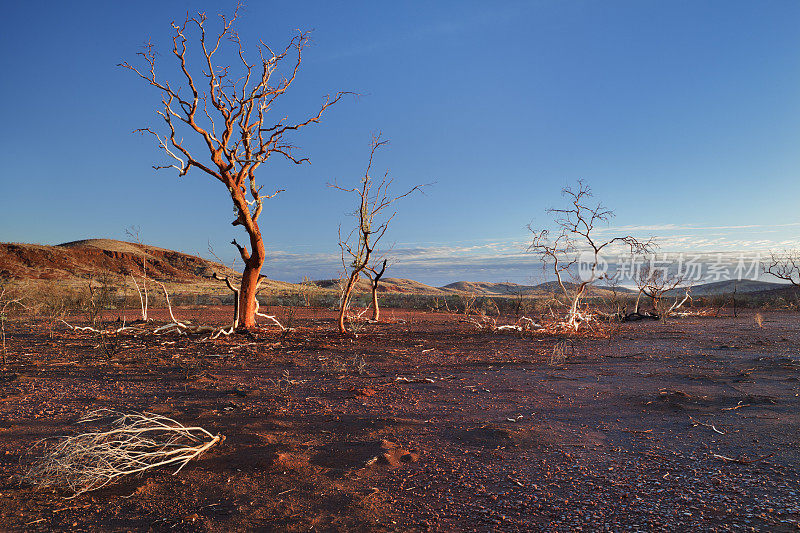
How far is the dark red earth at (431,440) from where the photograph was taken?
133 inches

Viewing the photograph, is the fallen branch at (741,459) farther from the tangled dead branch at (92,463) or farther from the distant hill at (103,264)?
the distant hill at (103,264)

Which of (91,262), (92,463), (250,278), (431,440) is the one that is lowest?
(431,440)

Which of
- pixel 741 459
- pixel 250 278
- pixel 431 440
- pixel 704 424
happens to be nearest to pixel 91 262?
pixel 250 278

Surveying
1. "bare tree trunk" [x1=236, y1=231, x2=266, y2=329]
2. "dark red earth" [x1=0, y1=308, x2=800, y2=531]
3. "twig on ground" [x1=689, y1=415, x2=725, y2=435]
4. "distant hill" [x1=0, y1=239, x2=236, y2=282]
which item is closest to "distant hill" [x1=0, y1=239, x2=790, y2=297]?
"distant hill" [x1=0, y1=239, x2=236, y2=282]

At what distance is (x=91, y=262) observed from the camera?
60281 millimetres

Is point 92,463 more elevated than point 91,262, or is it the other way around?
point 91,262

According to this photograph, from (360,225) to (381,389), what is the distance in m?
8.54

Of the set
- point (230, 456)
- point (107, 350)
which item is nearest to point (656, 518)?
point (230, 456)

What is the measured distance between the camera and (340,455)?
174 inches

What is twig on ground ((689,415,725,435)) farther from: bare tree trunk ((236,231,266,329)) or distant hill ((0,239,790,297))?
distant hill ((0,239,790,297))

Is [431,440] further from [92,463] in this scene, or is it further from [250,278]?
[250,278]

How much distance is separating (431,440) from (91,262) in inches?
2701

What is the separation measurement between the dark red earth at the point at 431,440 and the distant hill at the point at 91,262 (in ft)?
124

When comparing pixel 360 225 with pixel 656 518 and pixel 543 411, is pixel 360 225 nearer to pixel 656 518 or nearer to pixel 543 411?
pixel 543 411
